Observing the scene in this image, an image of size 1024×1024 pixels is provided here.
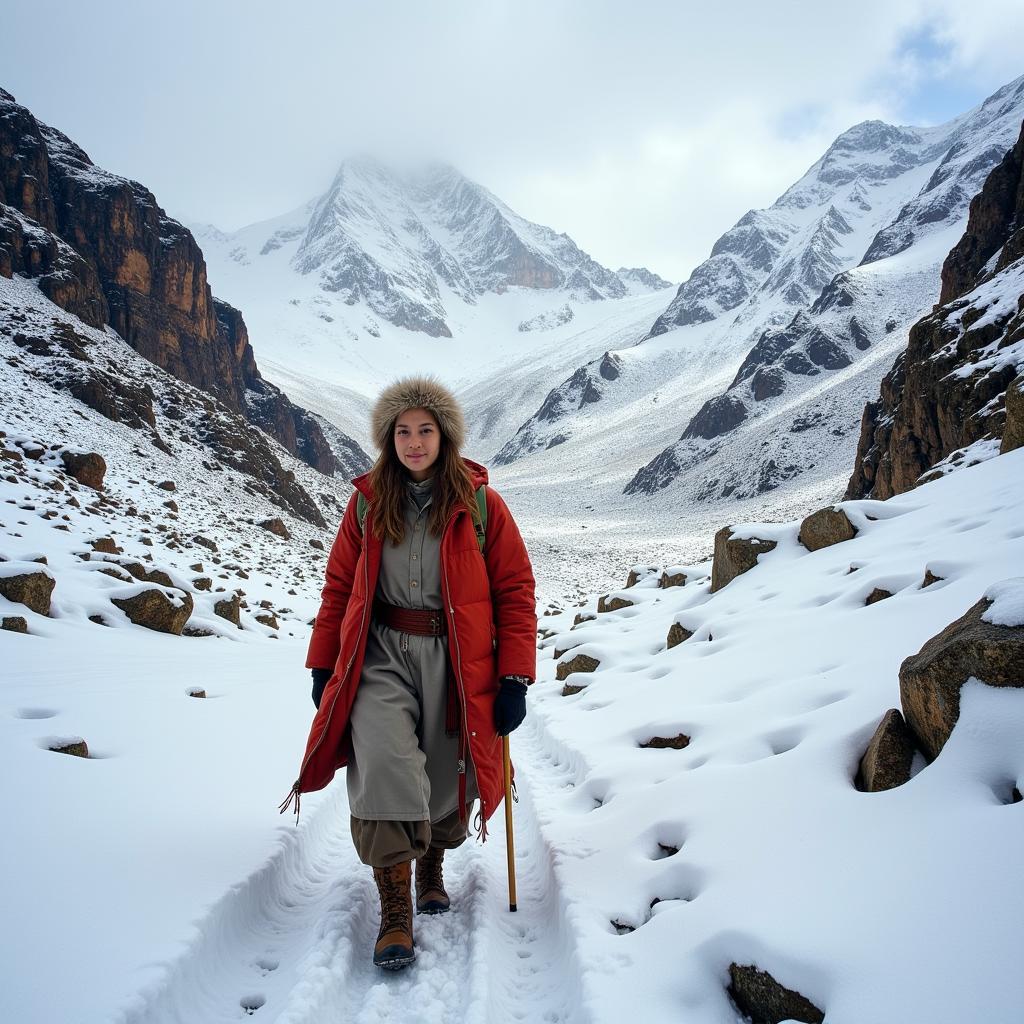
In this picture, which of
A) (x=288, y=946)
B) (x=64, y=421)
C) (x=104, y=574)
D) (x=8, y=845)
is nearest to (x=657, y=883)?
(x=288, y=946)

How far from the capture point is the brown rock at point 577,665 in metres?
7.34

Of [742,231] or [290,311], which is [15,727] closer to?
[742,231]

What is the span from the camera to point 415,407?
313 cm

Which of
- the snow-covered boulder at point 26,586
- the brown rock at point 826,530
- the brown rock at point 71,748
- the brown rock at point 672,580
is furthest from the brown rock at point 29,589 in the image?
the brown rock at point 826,530

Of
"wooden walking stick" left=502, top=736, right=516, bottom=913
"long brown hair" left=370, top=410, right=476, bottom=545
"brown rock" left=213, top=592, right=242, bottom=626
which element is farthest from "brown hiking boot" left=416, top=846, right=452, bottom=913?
"brown rock" left=213, top=592, right=242, bottom=626

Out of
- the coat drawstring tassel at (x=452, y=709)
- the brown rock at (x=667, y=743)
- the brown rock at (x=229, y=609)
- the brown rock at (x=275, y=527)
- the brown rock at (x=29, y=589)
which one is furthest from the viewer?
the brown rock at (x=275, y=527)

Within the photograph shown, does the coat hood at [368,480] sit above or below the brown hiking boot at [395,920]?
above

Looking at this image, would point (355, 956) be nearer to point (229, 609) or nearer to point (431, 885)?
point (431, 885)

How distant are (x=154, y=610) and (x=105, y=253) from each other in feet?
117

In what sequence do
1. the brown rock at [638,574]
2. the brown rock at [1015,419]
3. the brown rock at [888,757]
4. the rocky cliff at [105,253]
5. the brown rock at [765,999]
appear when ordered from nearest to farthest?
the brown rock at [765,999] < the brown rock at [888,757] < the brown rock at [1015,419] < the brown rock at [638,574] < the rocky cliff at [105,253]

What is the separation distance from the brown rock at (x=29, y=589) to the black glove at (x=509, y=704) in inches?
276

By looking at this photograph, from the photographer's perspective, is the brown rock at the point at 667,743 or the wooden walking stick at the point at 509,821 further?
the brown rock at the point at 667,743

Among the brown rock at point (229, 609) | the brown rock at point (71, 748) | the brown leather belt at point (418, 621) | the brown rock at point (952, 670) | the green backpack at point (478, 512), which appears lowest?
the brown rock at point (229, 609)

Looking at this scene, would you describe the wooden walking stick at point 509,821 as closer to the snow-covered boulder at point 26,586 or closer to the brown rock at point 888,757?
the brown rock at point 888,757
